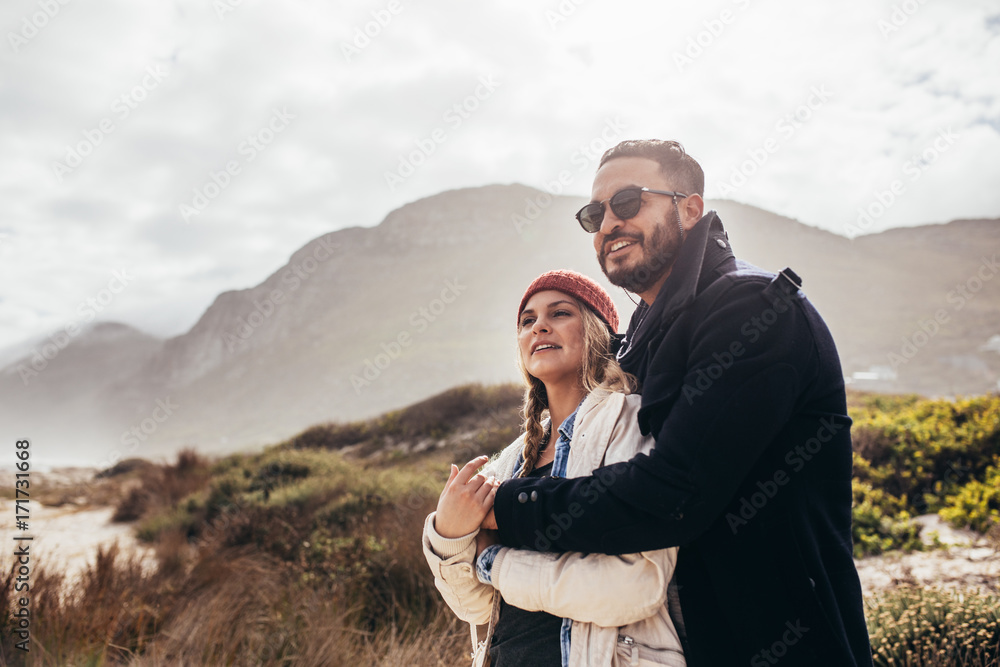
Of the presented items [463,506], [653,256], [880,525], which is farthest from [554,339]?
[880,525]

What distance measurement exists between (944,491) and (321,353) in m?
82.0

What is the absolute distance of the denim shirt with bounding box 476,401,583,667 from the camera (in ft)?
5.60

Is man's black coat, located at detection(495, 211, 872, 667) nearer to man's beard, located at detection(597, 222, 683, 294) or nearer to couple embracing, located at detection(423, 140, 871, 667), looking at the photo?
couple embracing, located at detection(423, 140, 871, 667)

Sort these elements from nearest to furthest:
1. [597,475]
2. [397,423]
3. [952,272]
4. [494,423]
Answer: [597,475], [494,423], [397,423], [952,272]

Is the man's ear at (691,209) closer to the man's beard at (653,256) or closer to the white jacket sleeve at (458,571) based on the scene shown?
the man's beard at (653,256)

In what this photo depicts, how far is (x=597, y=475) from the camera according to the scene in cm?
165

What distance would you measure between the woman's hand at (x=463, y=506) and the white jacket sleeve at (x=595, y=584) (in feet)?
0.72

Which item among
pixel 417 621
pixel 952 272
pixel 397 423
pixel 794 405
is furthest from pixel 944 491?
pixel 952 272

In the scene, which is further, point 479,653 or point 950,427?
point 950,427

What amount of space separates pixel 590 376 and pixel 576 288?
16.7 inches

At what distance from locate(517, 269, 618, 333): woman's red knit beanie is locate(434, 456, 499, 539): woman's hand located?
2.78 feet

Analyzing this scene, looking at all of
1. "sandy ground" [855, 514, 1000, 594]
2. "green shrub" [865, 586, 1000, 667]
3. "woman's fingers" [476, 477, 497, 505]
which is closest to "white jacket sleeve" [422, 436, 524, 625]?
"woman's fingers" [476, 477, 497, 505]

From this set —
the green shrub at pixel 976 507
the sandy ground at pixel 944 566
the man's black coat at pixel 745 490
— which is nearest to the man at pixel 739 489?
the man's black coat at pixel 745 490

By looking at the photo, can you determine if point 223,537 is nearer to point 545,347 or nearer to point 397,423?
point 545,347
